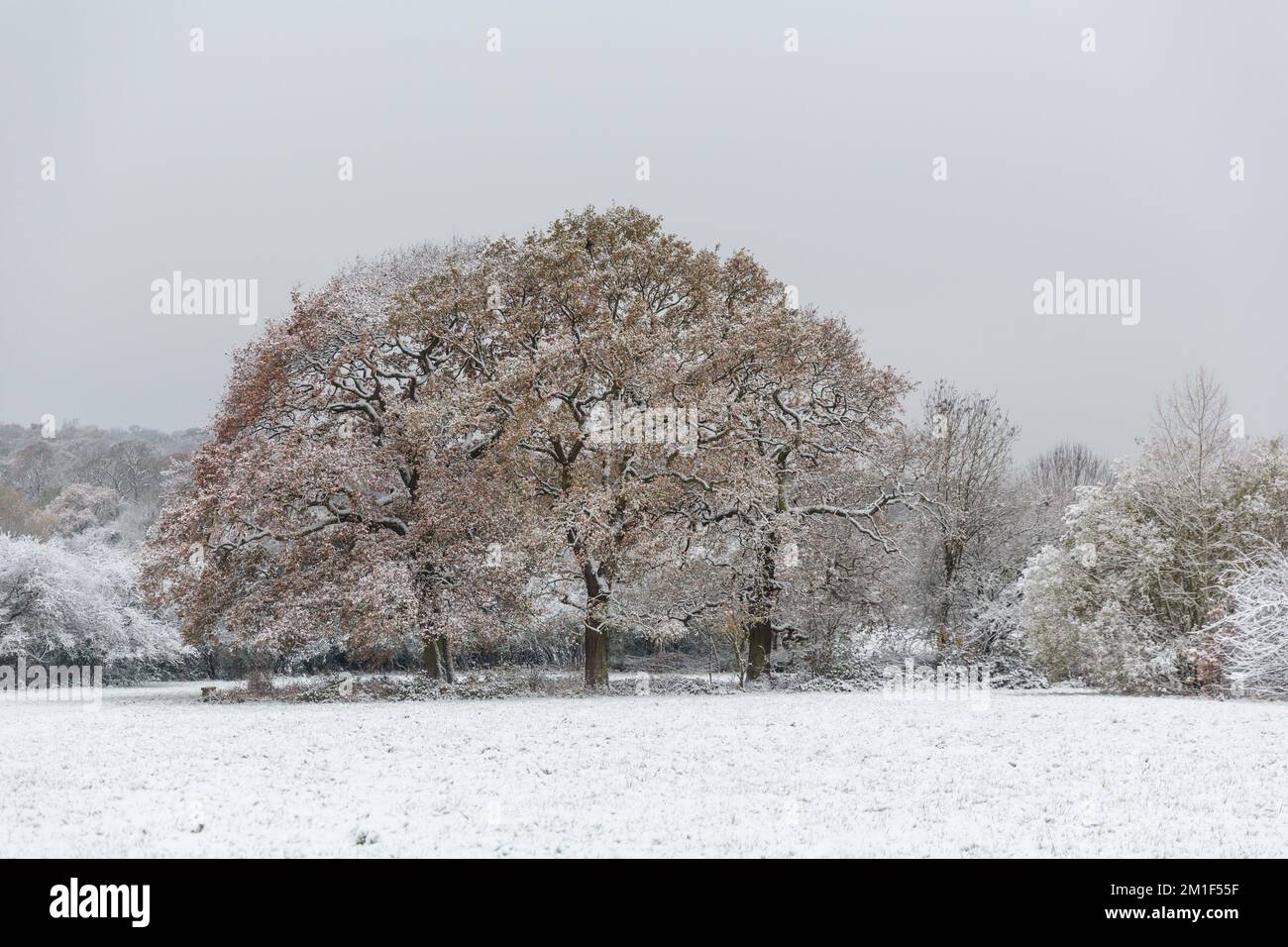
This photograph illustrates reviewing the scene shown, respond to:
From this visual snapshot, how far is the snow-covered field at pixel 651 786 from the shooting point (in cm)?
762

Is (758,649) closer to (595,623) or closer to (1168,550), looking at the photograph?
(595,623)

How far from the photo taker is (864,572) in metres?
27.1

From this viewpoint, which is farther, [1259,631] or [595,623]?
[595,623]

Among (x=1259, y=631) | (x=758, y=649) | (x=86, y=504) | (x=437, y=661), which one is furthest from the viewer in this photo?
(x=86, y=504)

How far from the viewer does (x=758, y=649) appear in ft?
88.8

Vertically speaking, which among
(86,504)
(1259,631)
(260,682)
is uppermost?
(86,504)

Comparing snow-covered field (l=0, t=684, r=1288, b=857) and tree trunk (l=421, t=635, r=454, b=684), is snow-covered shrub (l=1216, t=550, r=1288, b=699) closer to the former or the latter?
snow-covered field (l=0, t=684, r=1288, b=857)

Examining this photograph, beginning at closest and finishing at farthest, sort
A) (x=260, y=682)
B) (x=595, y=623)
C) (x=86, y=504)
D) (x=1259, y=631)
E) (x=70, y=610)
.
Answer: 1. (x=1259, y=631)
2. (x=260, y=682)
3. (x=595, y=623)
4. (x=70, y=610)
5. (x=86, y=504)

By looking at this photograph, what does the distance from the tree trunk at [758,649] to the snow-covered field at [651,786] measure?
969 centimetres

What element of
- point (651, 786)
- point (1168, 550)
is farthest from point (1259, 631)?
point (651, 786)

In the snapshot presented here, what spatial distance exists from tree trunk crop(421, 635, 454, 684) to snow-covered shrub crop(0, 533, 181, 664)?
33.9ft

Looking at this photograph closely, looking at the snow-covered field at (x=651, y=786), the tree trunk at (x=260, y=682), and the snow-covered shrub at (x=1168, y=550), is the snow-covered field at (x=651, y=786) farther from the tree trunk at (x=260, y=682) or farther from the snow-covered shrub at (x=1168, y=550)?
the tree trunk at (x=260, y=682)

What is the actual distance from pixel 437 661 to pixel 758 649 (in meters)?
8.83
